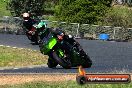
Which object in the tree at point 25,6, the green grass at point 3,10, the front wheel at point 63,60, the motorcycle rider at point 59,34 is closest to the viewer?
the motorcycle rider at point 59,34

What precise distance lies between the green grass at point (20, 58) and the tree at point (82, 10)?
59.6 feet

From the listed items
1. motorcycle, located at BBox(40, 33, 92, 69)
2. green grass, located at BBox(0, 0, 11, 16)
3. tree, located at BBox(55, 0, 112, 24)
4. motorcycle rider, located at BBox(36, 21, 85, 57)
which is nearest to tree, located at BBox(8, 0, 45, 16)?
green grass, located at BBox(0, 0, 11, 16)

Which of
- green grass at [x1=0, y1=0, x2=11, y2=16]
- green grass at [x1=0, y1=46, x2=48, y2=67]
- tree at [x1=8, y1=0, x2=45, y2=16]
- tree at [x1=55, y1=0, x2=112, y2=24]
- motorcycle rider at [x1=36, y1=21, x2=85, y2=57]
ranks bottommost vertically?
green grass at [x1=0, y1=0, x2=11, y2=16]

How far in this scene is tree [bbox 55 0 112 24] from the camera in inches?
1896

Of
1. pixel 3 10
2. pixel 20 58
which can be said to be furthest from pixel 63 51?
pixel 3 10

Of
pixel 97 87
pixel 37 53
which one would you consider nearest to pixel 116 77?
pixel 97 87

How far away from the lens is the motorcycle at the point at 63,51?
1216cm

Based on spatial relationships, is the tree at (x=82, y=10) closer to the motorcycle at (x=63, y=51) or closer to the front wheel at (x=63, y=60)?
the motorcycle at (x=63, y=51)

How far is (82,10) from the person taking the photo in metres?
49.0

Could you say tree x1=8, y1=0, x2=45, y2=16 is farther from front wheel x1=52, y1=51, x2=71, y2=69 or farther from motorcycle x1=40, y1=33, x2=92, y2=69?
front wheel x1=52, y1=51, x2=71, y2=69

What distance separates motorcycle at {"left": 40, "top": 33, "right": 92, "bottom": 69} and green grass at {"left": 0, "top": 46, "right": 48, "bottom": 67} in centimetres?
1174

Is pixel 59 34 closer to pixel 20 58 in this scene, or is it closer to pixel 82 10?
pixel 20 58

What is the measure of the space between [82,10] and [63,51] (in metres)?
36.3

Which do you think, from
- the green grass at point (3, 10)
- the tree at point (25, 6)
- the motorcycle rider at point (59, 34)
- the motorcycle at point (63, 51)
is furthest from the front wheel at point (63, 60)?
the green grass at point (3, 10)
